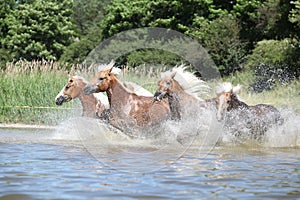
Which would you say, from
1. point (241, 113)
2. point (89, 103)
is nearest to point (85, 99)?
point (89, 103)

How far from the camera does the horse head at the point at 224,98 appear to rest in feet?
34.3

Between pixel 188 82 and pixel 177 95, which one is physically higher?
pixel 188 82

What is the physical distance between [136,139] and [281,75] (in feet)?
57.8

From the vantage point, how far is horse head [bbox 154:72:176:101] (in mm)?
10328

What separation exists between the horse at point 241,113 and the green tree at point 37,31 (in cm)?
3159

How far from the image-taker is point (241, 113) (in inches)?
428

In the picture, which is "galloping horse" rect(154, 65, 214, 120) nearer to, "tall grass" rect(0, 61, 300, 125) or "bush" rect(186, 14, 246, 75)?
"tall grass" rect(0, 61, 300, 125)

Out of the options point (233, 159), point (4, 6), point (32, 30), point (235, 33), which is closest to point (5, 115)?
point (233, 159)

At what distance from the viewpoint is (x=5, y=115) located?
18.0 m

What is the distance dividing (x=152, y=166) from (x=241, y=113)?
3586mm

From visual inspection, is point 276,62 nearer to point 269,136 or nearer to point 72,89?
point 72,89

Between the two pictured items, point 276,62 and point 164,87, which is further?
Result: point 276,62

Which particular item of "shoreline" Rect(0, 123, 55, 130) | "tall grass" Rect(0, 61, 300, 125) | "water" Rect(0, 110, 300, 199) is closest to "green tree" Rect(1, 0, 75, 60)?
"tall grass" Rect(0, 61, 300, 125)

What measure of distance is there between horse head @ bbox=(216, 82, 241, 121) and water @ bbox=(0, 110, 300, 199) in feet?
1.30
